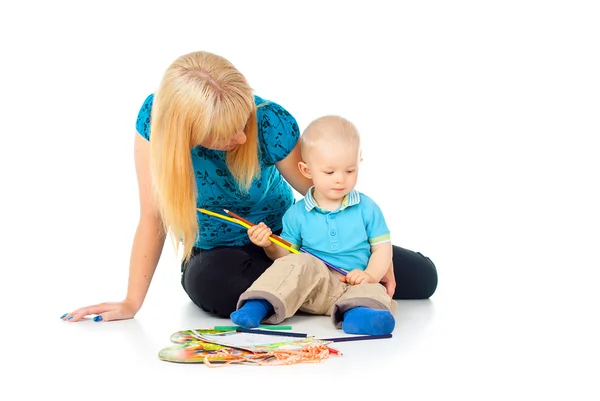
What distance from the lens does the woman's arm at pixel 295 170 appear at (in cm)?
261

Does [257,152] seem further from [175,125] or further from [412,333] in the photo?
[412,333]

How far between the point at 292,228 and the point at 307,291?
25 cm

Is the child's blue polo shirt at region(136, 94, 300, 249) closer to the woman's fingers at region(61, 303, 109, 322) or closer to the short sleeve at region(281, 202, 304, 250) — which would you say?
the short sleeve at region(281, 202, 304, 250)

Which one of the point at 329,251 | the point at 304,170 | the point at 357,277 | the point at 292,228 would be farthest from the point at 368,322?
the point at 304,170

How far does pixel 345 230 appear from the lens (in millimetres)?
2531

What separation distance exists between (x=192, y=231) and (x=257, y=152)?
0.98 feet

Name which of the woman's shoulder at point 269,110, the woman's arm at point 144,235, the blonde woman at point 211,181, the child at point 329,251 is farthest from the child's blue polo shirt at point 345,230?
the woman's arm at point 144,235

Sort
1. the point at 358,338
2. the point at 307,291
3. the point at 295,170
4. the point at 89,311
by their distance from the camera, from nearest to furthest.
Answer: the point at 358,338, the point at 307,291, the point at 89,311, the point at 295,170

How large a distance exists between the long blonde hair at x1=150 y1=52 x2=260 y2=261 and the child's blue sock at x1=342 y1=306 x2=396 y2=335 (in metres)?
0.54

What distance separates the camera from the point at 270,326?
2.36m

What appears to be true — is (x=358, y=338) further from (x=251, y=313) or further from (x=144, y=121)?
(x=144, y=121)

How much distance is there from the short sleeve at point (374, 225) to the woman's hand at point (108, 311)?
0.73 metres

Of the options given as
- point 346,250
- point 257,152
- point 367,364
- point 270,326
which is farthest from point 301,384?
point 257,152

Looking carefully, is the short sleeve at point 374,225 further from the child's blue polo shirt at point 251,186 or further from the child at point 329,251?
the child's blue polo shirt at point 251,186
